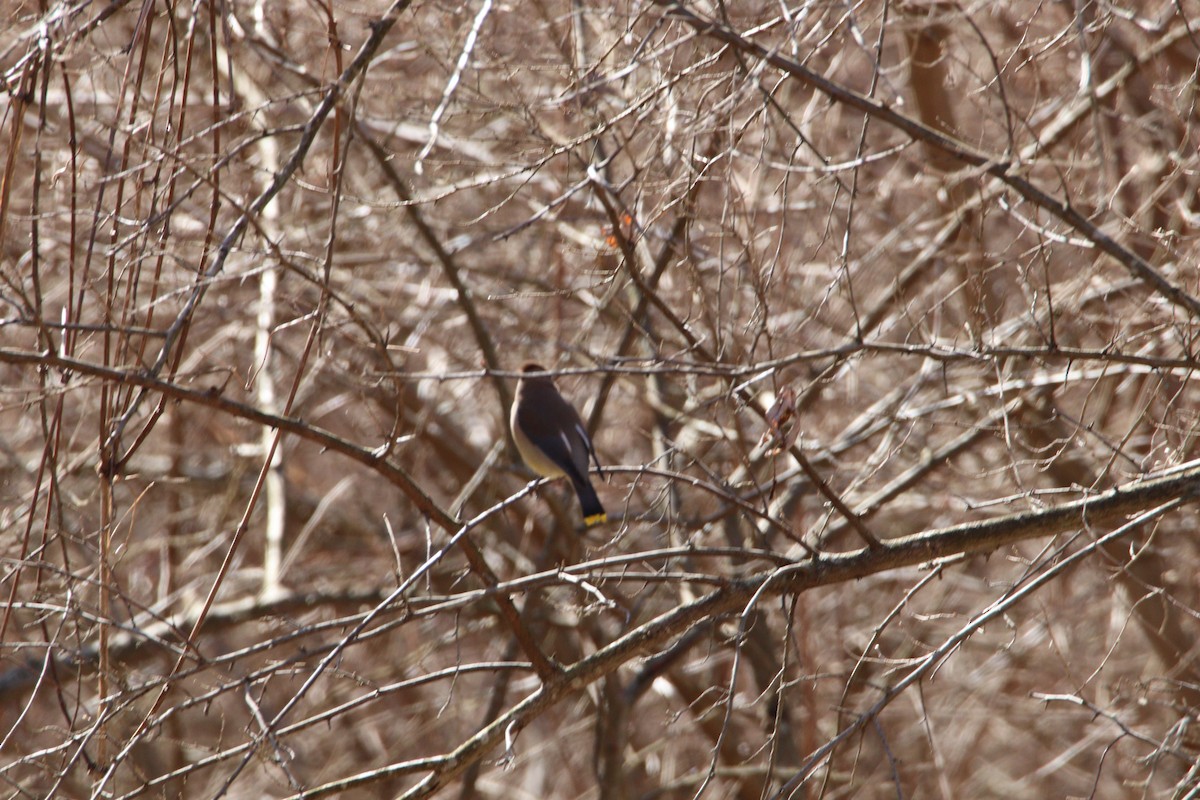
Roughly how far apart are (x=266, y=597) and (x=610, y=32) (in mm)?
3599

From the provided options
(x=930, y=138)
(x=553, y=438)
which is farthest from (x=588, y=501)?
(x=930, y=138)

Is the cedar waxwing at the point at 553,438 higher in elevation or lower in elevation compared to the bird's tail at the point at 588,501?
higher

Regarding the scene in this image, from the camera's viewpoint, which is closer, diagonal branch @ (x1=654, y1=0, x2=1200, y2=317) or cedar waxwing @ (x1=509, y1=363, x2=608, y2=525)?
diagonal branch @ (x1=654, y1=0, x2=1200, y2=317)

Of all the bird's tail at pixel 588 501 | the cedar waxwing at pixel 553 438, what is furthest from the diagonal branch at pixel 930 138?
the bird's tail at pixel 588 501

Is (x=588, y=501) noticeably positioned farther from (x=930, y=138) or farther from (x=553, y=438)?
(x=930, y=138)

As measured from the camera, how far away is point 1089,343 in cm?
761

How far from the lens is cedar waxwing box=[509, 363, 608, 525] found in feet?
20.4

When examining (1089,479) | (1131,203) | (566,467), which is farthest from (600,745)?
(1131,203)

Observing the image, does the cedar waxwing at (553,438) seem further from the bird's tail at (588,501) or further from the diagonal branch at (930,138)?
the diagonal branch at (930,138)

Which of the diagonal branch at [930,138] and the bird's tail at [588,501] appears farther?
the bird's tail at [588,501]

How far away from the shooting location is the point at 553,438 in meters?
6.36

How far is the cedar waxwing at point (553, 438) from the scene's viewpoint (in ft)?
20.4

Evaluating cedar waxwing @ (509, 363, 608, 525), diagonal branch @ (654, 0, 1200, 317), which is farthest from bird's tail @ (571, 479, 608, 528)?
diagonal branch @ (654, 0, 1200, 317)

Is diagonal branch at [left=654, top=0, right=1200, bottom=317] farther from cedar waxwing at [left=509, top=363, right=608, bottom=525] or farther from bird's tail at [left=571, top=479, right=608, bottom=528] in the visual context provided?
bird's tail at [left=571, top=479, right=608, bottom=528]
